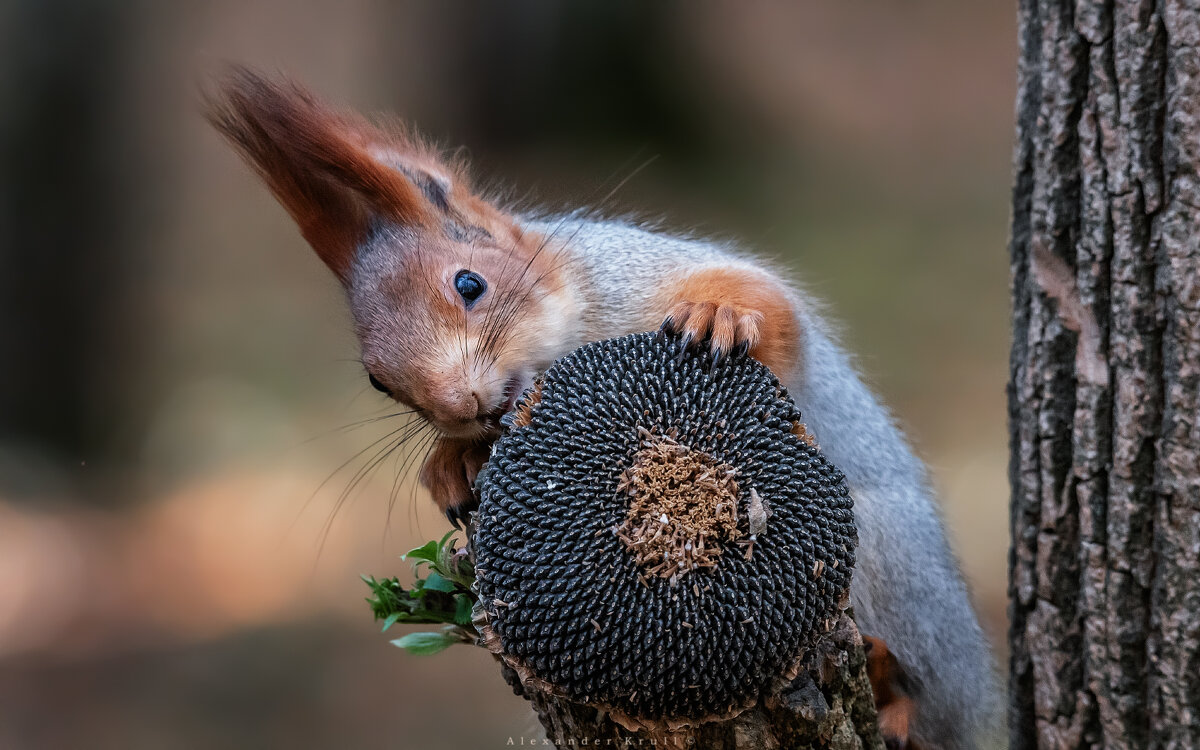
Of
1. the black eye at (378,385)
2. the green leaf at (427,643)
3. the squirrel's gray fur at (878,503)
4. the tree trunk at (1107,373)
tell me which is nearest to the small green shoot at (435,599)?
the green leaf at (427,643)

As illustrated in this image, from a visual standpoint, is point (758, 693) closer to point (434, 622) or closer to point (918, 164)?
point (434, 622)

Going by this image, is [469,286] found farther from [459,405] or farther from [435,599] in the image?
[435,599]

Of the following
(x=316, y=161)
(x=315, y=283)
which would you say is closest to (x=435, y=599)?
(x=316, y=161)

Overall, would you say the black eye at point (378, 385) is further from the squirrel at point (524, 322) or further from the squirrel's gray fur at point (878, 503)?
the squirrel's gray fur at point (878, 503)

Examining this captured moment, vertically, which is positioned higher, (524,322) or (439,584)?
(524,322)

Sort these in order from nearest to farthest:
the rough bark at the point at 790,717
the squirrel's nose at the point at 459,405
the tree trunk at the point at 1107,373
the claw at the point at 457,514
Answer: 1. the rough bark at the point at 790,717
2. the tree trunk at the point at 1107,373
3. the squirrel's nose at the point at 459,405
4. the claw at the point at 457,514

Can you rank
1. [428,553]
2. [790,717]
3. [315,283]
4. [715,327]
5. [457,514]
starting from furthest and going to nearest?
1. [315,283]
2. [457,514]
3. [428,553]
4. [715,327]
5. [790,717]
